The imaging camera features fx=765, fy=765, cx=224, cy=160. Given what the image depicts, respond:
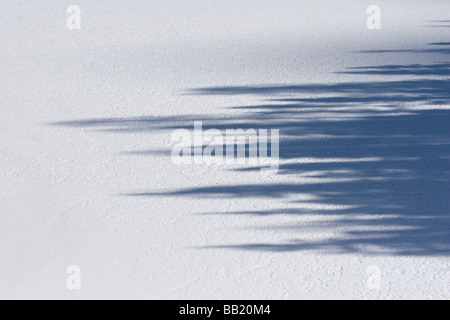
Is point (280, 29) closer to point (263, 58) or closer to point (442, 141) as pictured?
point (263, 58)

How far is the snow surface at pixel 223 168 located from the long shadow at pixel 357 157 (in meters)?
0.02

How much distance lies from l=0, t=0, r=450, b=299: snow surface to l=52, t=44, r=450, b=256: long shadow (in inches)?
0.7

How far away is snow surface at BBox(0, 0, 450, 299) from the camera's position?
13.6 ft

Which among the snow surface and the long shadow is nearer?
the snow surface

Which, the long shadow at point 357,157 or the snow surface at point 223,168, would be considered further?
the long shadow at point 357,157

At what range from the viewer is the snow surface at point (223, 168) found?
13.6 feet

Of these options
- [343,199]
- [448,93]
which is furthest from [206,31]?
[343,199]

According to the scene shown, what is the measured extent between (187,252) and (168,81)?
122 inches

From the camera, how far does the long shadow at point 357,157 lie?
15.0 feet

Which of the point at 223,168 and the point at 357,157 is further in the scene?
the point at 357,157

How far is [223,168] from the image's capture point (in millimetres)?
5398

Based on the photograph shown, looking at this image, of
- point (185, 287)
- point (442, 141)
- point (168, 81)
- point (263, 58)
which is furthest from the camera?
point (263, 58)

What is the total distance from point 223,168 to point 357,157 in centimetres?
99

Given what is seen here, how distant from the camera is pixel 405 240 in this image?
4457 mm
